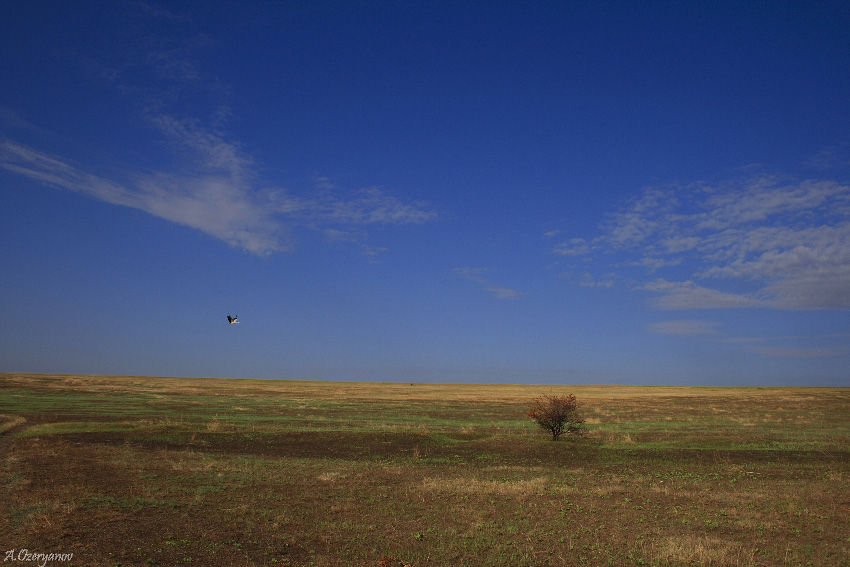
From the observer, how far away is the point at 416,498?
19188 mm

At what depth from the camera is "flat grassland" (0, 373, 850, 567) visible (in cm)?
1338

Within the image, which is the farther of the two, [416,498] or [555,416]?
[555,416]

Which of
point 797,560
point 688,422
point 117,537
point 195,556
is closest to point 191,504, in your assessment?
point 117,537

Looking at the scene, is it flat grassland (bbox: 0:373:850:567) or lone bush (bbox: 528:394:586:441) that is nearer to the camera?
flat grassland (bbox: 0:373:850:567)

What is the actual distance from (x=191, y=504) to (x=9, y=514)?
15.8 ft

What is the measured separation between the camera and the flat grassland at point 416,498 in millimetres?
13375

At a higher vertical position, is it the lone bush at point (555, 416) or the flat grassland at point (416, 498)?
the lone bush at point (555, 416)

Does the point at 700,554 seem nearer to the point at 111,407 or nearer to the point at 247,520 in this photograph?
the point at 247,520

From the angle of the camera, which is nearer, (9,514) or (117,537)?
(117,537)

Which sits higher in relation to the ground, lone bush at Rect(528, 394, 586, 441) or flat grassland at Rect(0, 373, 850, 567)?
lone bush at Rect(528, 394, 586, 441)

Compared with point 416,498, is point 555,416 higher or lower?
higher

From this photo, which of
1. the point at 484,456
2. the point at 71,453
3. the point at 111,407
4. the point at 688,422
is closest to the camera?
the point at 71,453

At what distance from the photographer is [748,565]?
1252 centimetres

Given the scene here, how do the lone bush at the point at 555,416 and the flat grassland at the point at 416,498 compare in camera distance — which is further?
the lone bush at the point at 555,416
